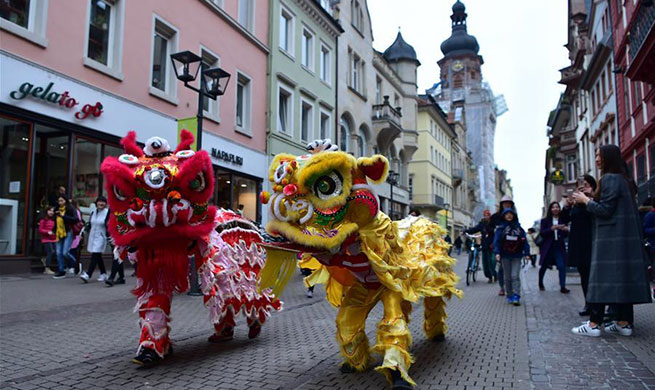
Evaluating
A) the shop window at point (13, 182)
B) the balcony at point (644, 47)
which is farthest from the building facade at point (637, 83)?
the shop window at point (13, 182)

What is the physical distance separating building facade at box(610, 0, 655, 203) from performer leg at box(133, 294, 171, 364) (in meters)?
14.2

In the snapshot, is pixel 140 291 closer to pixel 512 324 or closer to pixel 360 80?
pixel 512 324

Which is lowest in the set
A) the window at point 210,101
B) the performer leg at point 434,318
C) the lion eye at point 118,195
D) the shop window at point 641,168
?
the performer leg at point 434,318

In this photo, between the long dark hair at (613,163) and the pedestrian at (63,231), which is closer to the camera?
the long dark hair at (613,163)

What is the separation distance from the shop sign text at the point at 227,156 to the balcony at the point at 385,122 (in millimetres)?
14248

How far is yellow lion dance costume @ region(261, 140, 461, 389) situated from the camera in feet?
12.2

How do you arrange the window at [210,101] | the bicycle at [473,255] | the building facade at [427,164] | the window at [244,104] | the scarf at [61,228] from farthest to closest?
the building facade at [427,164] → the window at [244,104] → the window at [210,101] → the bicycle at [473,255] → the scarf at [61,228]

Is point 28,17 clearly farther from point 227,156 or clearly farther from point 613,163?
point 613,163

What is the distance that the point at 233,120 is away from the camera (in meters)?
18.5

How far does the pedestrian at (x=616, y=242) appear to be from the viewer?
5.41 metres

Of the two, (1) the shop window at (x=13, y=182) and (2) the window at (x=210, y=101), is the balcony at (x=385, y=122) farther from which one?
(1) the shop window at (x=13, y=182)

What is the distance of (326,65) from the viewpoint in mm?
26141

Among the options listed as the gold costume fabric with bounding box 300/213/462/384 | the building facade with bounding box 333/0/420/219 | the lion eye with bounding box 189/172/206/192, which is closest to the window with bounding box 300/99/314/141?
the building facade with bounding box 333/0/420/219

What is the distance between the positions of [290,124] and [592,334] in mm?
17768
